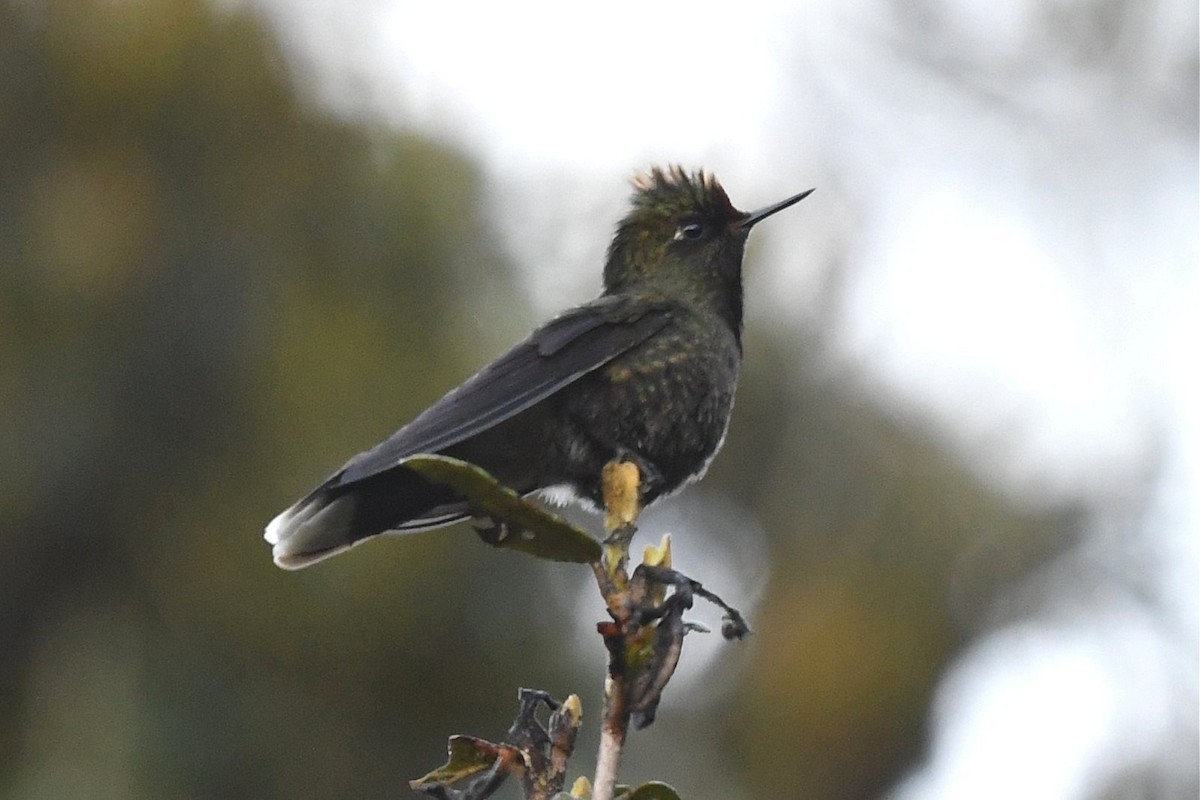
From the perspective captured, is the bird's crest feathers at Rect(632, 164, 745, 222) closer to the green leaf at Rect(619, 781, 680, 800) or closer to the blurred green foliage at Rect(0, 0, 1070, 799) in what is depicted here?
the blurred green foliage at Rect(0, 0, 1070, 799)

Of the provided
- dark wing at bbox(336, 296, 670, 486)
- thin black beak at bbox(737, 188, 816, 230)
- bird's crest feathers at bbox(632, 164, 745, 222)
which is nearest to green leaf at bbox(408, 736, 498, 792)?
dark wing at bbox(336, 296, 670, 486)

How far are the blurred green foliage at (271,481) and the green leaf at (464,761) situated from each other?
7.54 feet

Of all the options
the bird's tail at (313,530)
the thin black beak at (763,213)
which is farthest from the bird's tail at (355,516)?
the thin black beak at (763,213)

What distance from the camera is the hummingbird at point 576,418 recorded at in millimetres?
2264

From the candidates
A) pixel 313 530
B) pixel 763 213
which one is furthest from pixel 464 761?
pixel 763 213

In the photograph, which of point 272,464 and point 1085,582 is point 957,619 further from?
point 272,464

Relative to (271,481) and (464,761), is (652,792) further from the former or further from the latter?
(271,481)

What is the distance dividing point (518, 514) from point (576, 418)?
49.8 inches

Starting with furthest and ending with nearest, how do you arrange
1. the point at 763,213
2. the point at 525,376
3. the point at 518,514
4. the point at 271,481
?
the point at 271,481
the point at 763,213
the point at 525,376
the point at 518,514

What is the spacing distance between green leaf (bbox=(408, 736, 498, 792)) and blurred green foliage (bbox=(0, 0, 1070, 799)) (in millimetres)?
2298

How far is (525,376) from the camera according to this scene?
2473 mm

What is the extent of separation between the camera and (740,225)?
3.22 m

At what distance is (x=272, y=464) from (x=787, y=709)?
1673 millimetres

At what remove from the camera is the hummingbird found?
7.43 feet
